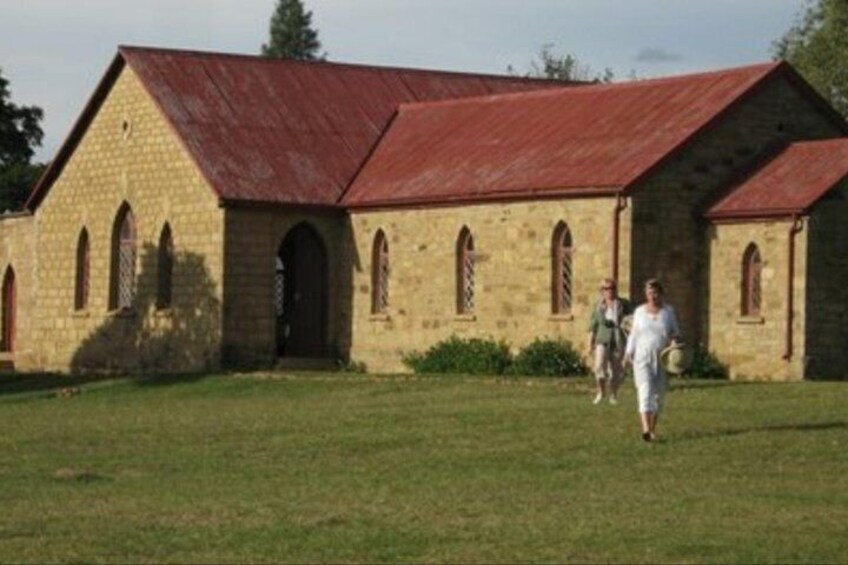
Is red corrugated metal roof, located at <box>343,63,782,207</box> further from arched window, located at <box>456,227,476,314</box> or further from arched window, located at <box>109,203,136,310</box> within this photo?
arched window, located at <box>109,203,136,310</box>

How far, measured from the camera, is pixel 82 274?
192 ft

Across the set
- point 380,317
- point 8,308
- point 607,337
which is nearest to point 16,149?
point 8,308

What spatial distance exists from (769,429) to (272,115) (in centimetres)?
2421

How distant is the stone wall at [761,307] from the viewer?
150 feet

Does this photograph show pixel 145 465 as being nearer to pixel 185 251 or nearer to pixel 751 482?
pixel 751 482

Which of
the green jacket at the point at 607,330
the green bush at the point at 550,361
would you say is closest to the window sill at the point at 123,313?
the green bush at the point at 550,361

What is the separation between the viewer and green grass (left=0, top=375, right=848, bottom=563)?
75.4 feet

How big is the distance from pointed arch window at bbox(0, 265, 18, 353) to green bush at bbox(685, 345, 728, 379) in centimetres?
2162

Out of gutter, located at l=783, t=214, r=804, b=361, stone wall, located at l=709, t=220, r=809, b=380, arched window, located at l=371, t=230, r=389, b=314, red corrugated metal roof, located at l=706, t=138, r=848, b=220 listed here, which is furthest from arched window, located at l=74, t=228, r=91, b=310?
gutter, located at l=783, t=214, r=804, b=361

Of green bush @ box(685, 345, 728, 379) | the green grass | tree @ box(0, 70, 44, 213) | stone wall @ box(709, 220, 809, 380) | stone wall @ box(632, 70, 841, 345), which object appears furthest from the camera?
tree @ box(0, 70, 44, 213)

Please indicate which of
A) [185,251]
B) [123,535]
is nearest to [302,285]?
[185,251]

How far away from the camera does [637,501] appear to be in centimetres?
2620

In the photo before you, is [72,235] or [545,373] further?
[72,235]

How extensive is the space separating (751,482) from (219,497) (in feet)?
18.5
